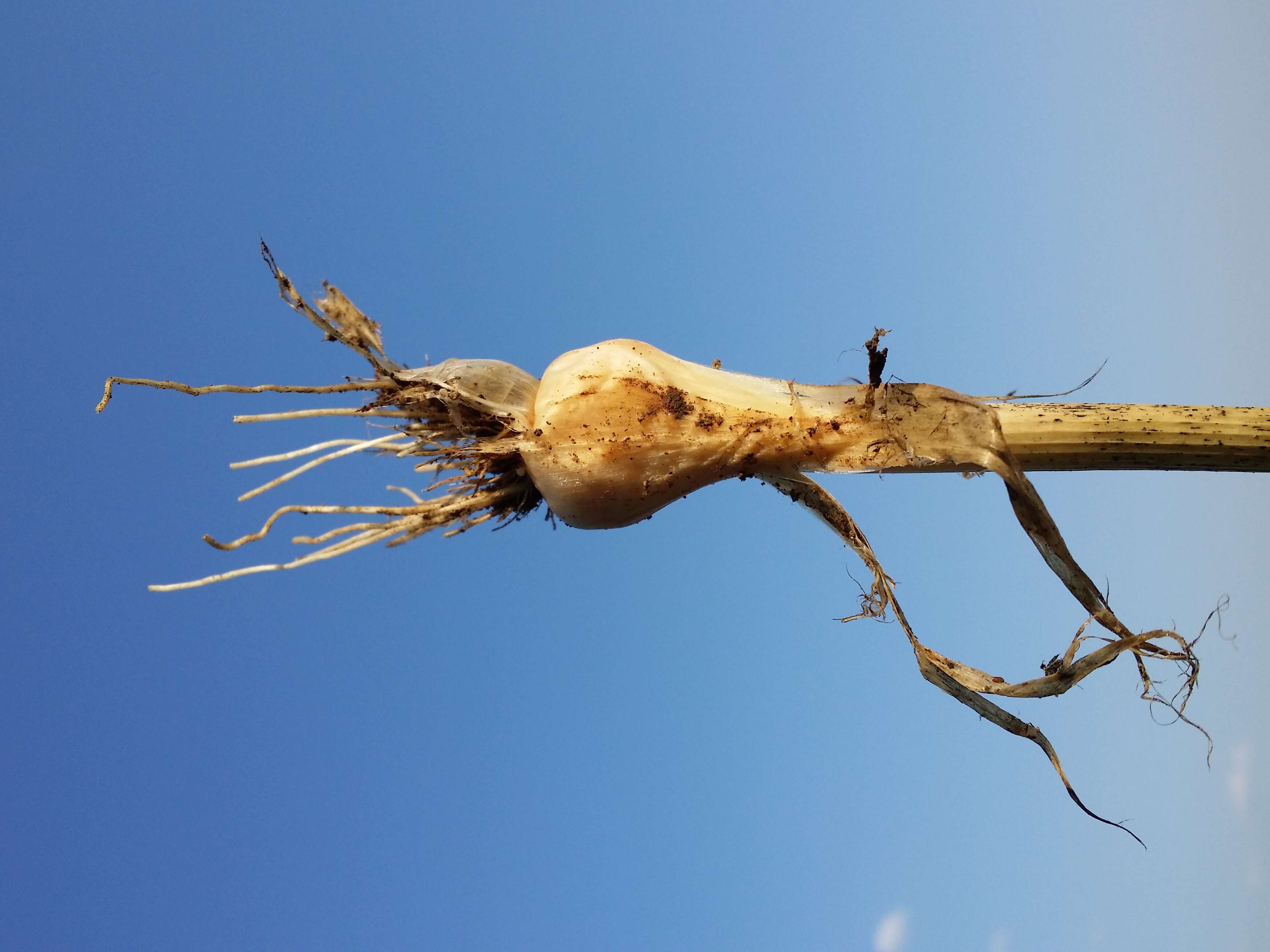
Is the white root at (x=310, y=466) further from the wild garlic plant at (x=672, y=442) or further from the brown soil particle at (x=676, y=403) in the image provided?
the brown soil particle at (x=676, y=403)

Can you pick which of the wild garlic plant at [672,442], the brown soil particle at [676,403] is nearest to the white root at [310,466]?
the wild garlic plant at [672,442]

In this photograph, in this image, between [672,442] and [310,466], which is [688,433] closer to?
[672,442]

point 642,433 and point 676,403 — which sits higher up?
point 676,403

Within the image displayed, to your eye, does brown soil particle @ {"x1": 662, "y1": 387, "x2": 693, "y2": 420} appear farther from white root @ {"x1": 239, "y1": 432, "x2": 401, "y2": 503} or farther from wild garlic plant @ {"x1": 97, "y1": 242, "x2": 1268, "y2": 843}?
white root @ {"x1": 239, "y1": 432, "x2": 401, "y2": 503}

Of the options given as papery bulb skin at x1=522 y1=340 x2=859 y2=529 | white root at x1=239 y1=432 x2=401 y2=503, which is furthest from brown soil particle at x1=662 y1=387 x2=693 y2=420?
white root at x1=239 y1=432 x2=401 y2=503

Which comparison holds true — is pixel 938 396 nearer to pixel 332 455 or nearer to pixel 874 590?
pixel 874 590

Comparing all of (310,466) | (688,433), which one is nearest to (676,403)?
(688,433)

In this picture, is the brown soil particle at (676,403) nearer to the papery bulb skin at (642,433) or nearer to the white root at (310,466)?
the papery bulb skin at (642,433)

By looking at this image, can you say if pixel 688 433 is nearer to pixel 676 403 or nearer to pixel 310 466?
pixel 676 403

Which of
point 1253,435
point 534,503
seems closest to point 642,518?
point 534,503
